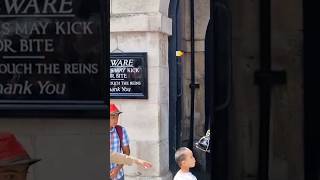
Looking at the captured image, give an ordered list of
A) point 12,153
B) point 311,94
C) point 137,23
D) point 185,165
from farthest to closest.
Result: point 137,23 → point 185,165 → point 12,153 → point 311,94

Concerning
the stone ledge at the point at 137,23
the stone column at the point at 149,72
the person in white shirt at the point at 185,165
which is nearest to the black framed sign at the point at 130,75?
the stone column at the point at 149,72

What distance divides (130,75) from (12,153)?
218 inches

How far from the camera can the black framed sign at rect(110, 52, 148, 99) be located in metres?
7.44

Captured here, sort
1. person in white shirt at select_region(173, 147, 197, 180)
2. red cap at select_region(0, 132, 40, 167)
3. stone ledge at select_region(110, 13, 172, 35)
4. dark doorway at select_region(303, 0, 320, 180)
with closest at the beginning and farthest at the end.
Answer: dark doorway at select_region(303, 0, 320, 180), red cap at select_region(0, 132, 40, 167), person in white shirt at select_region(173, 147, 197, 180), stone ledge at select_region(110, 13, 172, 35)

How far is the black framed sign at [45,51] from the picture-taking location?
6.58ft

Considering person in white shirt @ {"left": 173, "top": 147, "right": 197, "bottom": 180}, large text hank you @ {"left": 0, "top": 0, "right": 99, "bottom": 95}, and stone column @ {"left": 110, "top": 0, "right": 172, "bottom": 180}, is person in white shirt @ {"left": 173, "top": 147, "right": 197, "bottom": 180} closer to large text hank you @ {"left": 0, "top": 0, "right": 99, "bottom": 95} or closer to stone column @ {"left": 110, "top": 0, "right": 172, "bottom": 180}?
stone column @ {"left": 110, "top": 0, "right": 172, "bottom": 180}

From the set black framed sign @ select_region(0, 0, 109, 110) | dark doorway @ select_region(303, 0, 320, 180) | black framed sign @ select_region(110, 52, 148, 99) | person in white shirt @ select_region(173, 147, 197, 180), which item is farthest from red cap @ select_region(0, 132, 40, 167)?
black framed sign @ select_region(110, 52, 148, 99)

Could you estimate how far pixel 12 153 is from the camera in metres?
1.98

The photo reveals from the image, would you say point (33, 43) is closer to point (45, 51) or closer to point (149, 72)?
point (45, 51)

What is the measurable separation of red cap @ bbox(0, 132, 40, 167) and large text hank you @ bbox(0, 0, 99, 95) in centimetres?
17

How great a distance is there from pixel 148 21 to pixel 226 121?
5922mm

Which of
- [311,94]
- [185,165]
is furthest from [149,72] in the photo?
[311,94]

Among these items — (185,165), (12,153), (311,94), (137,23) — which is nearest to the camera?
(311,94)

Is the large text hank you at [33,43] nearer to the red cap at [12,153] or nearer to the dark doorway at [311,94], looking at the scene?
the red cap at [12,153]
